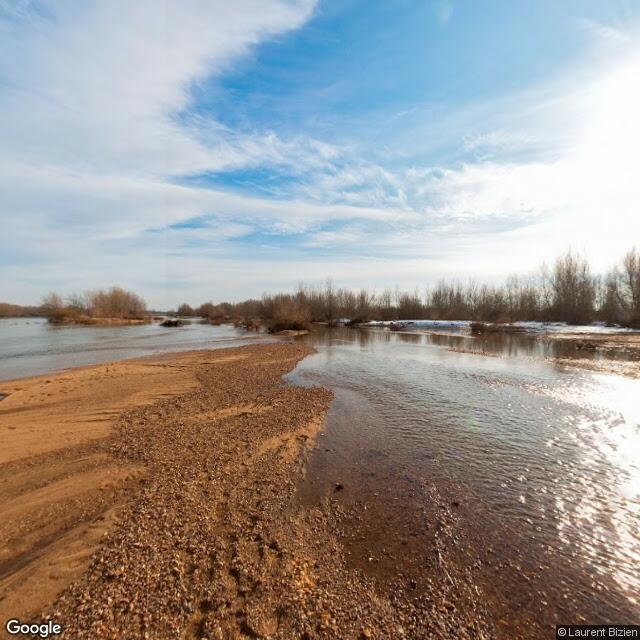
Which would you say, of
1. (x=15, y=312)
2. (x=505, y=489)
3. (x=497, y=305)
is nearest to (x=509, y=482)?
(x=505, y=489)

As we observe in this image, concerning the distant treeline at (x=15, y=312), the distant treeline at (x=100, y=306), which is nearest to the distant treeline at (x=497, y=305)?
the distant treeline at (x=100, y=306)

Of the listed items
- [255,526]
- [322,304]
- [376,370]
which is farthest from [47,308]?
[255,526]

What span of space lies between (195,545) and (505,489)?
5.34m

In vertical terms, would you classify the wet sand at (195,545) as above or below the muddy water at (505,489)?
above

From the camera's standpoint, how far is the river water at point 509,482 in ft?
12.6

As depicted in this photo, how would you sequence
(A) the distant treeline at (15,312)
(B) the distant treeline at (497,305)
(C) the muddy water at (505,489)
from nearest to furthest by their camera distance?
(C) the muddy water at (505,489) < (B) the distant treeline at (497,305) < (A) the distant treeline at (15,312)

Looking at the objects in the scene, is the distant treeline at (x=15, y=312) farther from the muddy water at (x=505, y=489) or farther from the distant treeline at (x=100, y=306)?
the muddy water at (x=505, y=489)

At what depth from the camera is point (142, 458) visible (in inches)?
255

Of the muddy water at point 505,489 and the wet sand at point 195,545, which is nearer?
the wet sand at point 195,545

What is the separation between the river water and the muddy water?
21 millimetres

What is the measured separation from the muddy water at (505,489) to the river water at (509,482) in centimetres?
2

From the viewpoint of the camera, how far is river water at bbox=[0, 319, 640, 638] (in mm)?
3834

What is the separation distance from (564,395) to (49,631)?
586 inches

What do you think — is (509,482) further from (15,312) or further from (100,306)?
(15,312)
